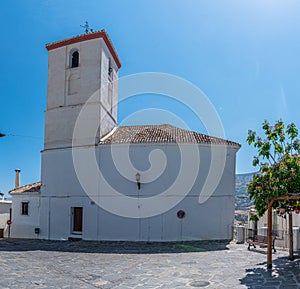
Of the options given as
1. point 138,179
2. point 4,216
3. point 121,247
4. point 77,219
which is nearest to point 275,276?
point 121,247

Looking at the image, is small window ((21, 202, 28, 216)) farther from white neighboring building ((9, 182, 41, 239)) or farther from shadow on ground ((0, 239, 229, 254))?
shadow on ground ((0, 239, 229, 254))

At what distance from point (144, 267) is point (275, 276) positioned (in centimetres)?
423

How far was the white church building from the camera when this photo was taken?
60.7ft

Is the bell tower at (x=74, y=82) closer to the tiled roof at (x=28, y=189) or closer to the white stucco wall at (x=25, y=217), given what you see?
the tiled roof at (x=28, y=189)

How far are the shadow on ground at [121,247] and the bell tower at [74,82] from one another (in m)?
5.73

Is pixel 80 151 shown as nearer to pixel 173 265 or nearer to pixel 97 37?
pixel 97 37

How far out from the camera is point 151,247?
1652cm

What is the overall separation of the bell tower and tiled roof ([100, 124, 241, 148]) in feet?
3.71

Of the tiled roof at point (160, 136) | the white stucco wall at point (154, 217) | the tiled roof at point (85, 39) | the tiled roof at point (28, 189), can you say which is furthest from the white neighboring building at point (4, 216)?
the tiled roof at point (85, 39)

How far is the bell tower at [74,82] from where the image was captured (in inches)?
805

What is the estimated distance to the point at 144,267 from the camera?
38.2ft

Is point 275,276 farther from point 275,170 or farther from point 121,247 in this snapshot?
point 121,247

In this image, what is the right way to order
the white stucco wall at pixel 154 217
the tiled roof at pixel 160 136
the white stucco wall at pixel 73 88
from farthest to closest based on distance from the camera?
the white stucco wall at pixel 73 88 < the tiled roof at pixel 160 136 < the white stucco wall at pixel 154 217

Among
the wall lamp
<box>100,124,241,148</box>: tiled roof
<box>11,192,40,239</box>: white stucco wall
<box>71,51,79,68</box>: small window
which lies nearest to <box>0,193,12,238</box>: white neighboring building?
<box>11,192,40,239</box>: white stucco wall
